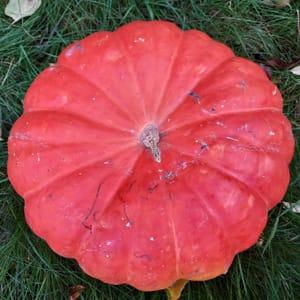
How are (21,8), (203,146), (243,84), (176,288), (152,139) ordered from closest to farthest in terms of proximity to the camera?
(152,139)
(203,146)
(243,84)
(176,288)
(21,8)

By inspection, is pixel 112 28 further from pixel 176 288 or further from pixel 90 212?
pixel 176 288

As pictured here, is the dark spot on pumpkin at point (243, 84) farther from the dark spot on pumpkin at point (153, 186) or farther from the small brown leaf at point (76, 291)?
the small brown leaf at point (76, 291)

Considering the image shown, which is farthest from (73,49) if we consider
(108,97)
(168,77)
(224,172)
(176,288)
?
(176,288)

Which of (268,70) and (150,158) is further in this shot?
(268,70)

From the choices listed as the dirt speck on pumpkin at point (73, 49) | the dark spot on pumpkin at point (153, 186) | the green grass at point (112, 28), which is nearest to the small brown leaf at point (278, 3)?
the green grass at point (112, 28)

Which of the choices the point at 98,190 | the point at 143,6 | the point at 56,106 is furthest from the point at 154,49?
the point at 143,6

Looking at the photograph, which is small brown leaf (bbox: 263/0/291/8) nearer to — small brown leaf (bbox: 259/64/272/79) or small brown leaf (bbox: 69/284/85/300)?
small brown leaf (bbox: 259/64/272/79)

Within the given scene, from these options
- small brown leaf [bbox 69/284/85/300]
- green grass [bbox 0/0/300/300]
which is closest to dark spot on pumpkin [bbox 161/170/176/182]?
green grass [bbox 0/0/300/300]
